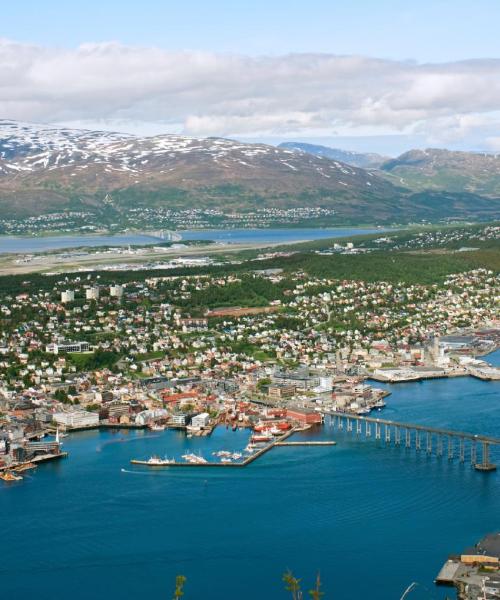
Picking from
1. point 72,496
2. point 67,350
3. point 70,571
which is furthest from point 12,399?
point 70,571

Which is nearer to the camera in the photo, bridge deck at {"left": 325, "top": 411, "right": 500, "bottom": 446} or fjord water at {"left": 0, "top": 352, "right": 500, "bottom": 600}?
fjord water at {"left": 0, "top": 352, "right": 500, "bottom": 600}

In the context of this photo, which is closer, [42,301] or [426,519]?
[426,519]

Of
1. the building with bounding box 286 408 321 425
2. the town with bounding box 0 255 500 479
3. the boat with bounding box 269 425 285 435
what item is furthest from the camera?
the town with bounding box 0 255 500 479

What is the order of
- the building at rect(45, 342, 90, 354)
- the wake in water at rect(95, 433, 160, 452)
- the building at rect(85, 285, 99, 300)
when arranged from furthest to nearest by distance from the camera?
the building at rect(85, 285, 99, 300), the building at rect(45, 342, 90, 354), the wake in water at rect(95, 433, 160, 452)

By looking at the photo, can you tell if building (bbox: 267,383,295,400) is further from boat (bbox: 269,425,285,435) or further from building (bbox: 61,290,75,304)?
building (bbox: 61,290,75,304)

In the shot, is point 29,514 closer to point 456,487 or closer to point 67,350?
point 456,487

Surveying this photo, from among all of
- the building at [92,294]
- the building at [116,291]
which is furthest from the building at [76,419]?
the building at [116,291]

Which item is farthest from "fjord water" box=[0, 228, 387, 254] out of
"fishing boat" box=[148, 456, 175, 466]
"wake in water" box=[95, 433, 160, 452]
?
"fishing boat" box=[148, 456, 175, 466]
